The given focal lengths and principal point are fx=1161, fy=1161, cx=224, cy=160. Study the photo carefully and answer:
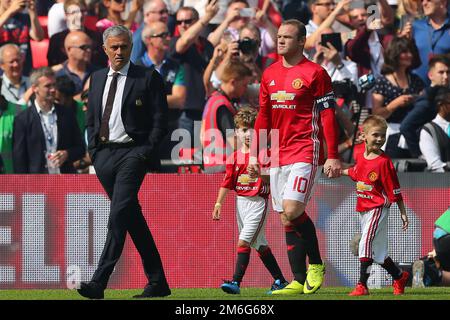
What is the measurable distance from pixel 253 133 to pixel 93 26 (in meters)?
4.98

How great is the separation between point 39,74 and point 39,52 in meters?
1.76

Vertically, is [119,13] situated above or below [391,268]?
above

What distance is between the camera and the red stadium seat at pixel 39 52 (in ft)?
50.0

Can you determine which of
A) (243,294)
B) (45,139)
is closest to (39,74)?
(45,139)

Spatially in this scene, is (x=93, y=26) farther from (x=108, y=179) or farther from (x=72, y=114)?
(x=108, y=179)

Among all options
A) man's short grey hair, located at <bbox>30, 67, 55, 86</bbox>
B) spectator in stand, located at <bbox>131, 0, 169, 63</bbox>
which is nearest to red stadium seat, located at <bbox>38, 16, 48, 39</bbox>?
spectator in stand, located at <bbox>131, 0, 169, 63</bbox>

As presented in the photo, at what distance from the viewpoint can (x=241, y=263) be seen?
10.9m

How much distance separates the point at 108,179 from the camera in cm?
999

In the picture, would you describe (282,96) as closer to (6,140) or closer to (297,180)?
(297,180)

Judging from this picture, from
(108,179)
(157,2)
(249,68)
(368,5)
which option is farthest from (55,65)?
(108,179)

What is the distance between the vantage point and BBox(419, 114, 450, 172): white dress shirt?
12.8 metres

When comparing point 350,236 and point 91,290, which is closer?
point 91,290

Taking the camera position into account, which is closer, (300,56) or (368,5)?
(300,56)

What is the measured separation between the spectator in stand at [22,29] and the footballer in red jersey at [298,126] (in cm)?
570
